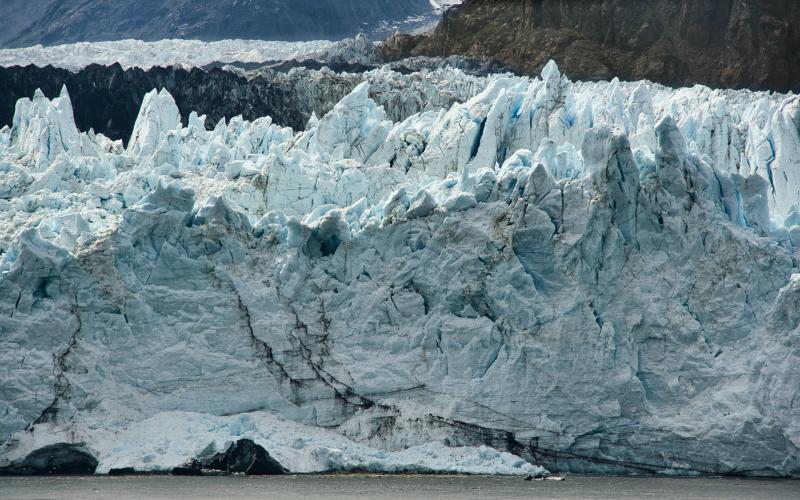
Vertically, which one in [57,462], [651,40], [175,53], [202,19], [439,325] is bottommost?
[57,462]

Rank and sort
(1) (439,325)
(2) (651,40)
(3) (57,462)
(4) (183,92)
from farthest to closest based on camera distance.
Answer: (2) (651,40)
(4) (183,92)
(1) (439,325)
(3) (57,462)

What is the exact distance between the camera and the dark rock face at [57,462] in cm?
1708

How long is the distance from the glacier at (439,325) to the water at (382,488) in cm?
28

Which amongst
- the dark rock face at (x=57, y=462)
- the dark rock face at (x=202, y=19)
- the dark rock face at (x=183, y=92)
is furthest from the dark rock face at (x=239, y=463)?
the dark rock face at (x=202, y=19)

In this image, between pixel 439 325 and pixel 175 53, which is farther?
pixel 175 53

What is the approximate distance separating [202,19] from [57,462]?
29212 millimetres

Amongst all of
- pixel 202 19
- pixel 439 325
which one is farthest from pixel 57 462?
pixel 202 19

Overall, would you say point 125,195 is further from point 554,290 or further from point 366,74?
point 366,74

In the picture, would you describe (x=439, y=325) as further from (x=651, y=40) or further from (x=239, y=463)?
(x=651, y=40)

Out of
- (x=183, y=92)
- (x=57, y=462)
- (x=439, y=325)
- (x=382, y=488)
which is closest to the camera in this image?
(x=382, y=488)

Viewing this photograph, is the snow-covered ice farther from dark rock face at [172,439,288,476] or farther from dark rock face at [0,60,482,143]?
dark rock face at [172,439,288,476]

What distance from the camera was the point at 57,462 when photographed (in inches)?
679

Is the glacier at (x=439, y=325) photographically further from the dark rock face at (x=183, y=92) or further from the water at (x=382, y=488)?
the dark rock face at (x=183, y=92)

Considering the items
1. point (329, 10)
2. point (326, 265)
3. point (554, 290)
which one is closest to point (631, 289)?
point (554, 290)
